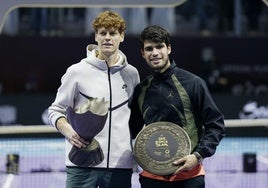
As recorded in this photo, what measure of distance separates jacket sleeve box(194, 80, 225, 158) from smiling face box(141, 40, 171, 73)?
20 centimetres

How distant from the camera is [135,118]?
3.74m

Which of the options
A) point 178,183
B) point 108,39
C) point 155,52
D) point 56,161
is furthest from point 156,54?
point 56,161

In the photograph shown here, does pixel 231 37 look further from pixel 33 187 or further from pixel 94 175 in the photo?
pixel 94 175

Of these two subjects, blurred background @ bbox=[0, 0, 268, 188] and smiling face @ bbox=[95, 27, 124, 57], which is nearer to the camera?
smiling face @ bbox=[95, 27, 124, 57]

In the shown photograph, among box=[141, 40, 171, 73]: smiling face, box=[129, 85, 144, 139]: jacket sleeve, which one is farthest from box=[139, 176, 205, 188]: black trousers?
box=[141, 40, 171, 73]: smiling face

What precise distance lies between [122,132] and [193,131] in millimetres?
328

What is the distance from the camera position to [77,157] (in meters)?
3.65

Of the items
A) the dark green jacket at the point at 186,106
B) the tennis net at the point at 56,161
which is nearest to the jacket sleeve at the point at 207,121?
the dark green jacket at the point at 186,106

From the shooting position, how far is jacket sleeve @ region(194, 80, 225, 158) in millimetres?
3578

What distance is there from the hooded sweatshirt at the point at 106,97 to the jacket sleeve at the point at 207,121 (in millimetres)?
333

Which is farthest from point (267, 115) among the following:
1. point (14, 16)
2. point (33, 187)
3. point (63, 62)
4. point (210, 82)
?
point (33, 187)

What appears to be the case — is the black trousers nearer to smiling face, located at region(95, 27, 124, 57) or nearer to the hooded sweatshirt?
the hooded sweatshirt

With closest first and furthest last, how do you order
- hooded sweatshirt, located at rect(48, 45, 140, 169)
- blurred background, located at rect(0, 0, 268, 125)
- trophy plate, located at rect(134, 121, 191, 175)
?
trophy plate, located at rect(134, 121, 191, 175), hooded sweatshirt, located at rect(48, 45, 140, 169), blurred background, located at rect(0, 0, 268, 125)

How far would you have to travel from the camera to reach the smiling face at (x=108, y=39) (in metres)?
3.59
